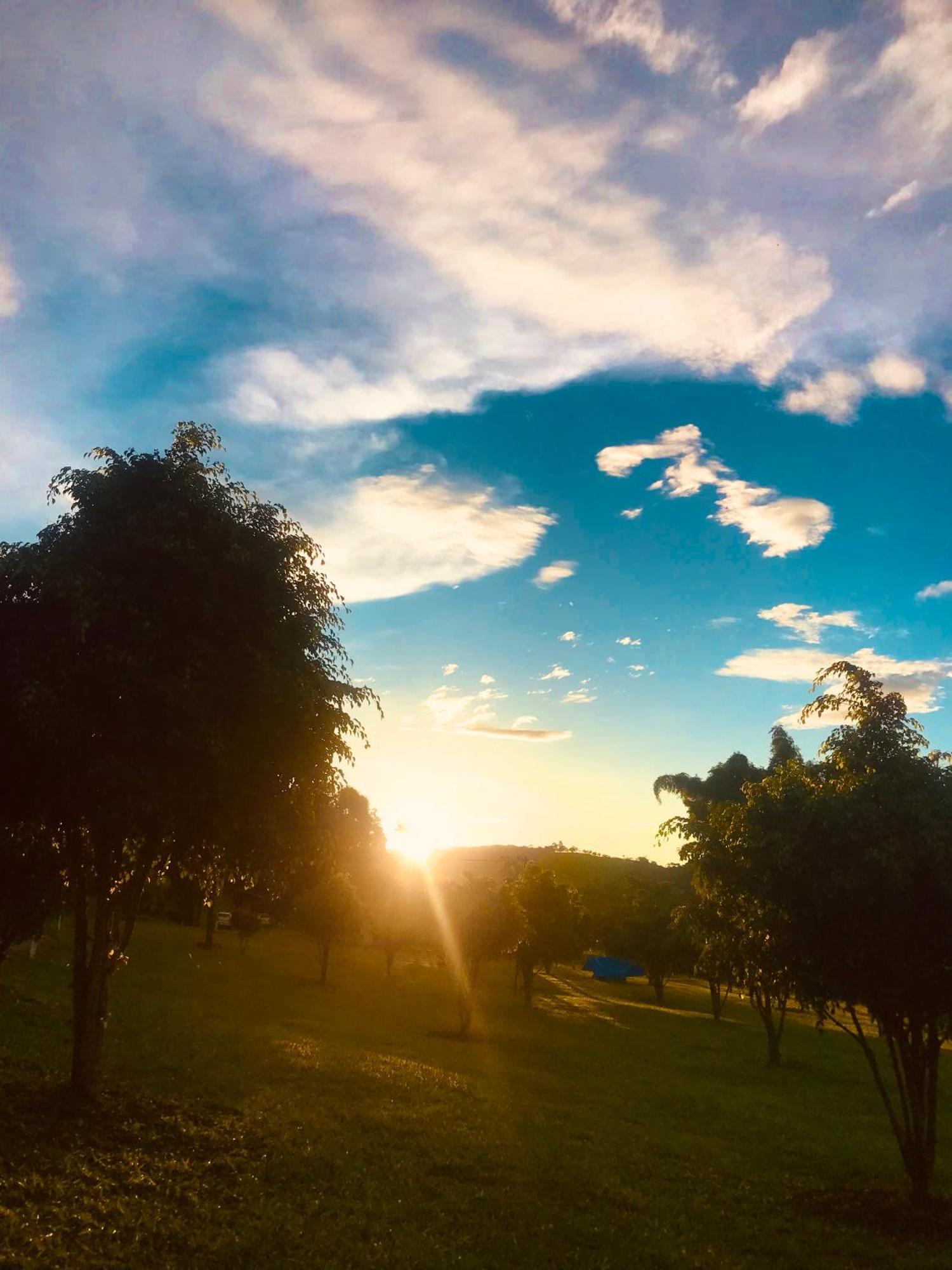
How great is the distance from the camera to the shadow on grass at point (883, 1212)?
1477 centimetres

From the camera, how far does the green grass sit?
39.2 ft

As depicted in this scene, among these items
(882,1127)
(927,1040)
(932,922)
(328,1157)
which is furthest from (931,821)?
(882,1127)

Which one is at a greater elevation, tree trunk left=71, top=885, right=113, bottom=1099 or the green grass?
tree trunk left=71, top=885, right=113, bottom=1099

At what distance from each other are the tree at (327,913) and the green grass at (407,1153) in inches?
627

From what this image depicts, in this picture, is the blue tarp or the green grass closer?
the green grass

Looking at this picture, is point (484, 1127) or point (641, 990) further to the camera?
point (641, 990)

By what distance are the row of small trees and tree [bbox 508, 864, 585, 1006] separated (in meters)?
44.7

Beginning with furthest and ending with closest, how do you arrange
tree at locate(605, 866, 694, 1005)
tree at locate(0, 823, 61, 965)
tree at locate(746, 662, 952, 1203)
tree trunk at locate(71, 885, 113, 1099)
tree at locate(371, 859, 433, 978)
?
tree at locate(605, 866, 694, 1005)
tree at locate(371, 859, 433, 978)
tree at locate(0, 823, 61, 965)
tree trunk at locate(71, 885, 113, 1099)
tree at locate(746, 662, 952, 1203)

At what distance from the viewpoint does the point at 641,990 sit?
8994cm

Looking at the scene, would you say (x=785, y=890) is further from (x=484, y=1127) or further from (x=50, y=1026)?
(x=50, y=1026)

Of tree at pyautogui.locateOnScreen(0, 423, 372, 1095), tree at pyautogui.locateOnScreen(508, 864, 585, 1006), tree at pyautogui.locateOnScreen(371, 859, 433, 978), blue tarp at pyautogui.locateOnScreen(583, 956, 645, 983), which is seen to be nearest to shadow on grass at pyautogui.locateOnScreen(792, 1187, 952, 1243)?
tree at pyautogui.locateOnScreen(0, 423, 372, 1095)

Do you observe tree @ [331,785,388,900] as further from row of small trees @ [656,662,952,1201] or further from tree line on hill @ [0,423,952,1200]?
row of small trees @ [656,662,952,1201]

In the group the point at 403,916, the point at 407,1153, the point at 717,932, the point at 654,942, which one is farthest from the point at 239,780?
the point at 654,942

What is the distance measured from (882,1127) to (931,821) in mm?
21137
